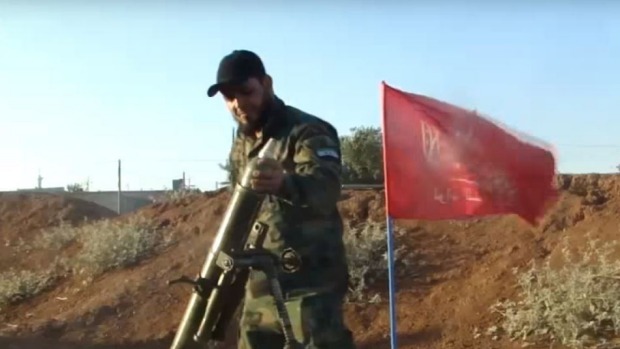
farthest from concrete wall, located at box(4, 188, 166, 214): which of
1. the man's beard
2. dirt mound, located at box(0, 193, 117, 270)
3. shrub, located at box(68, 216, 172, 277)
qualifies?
the man's beard

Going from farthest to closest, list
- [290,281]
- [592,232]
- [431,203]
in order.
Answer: [592,232] < [431,203] < [290,281]

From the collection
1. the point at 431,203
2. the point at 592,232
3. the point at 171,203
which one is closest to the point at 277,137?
the point at 431,203

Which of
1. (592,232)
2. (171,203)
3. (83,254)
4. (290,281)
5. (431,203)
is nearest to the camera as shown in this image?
(290,281)

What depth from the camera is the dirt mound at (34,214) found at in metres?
18.3

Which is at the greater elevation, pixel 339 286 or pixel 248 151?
pixel 248 151

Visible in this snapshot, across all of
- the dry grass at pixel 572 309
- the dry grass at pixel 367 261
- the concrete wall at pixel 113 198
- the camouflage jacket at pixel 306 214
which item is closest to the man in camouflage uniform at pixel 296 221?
the camouflage jacket at pixel 306 214

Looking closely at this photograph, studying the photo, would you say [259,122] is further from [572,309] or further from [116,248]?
[116,248]

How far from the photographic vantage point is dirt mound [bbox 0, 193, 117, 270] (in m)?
18.3

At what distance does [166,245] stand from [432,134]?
24.4 feet

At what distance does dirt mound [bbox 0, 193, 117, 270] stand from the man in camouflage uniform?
45.7ft

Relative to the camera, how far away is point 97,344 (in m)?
11.2

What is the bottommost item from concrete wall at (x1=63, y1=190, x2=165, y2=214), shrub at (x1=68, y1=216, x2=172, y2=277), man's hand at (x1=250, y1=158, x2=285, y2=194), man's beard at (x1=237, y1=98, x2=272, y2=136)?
shrub at (x1=68, y1=216, x2=172, y2=277)

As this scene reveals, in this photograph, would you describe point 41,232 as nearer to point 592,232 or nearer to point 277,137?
point 592,232

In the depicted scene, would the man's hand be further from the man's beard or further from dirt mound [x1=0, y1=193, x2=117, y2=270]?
dirt mound [x1=0, y1=193, x2=117, y2=270]
